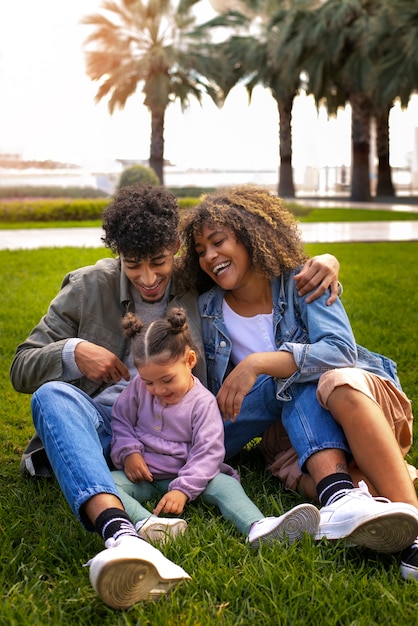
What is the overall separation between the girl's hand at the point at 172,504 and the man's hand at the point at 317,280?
855 mm

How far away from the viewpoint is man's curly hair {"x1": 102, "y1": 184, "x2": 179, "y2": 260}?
9.59 feet

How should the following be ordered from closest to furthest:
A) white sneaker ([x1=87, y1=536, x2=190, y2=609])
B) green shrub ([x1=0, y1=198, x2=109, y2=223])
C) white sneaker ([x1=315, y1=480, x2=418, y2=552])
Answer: white sneaker ([x1=87, y1=536, x2=190, y2=609]), white sneaker ([x1=315, y1=480, x2=418, y2=552]), green shrub ([x1=0, y1=198, x2=109, y2=223])

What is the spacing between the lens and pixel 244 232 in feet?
10.1

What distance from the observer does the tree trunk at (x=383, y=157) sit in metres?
32.1

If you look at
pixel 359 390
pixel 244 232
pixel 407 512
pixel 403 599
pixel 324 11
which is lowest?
pixel 403 599

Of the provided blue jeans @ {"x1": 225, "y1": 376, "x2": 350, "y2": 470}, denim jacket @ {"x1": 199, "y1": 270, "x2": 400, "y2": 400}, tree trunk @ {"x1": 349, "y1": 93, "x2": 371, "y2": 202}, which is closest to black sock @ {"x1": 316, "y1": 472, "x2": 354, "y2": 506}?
Answer: blue jeans @ {"x1": 225, "y1": 376, "x2": 350, "y2": 470}

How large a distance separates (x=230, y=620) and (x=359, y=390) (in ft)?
2.92

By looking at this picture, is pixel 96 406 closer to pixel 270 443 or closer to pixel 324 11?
pixel 270 443

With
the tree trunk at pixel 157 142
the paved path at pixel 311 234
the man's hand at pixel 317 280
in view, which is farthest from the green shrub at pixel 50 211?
the man's hand at pixel 317 280

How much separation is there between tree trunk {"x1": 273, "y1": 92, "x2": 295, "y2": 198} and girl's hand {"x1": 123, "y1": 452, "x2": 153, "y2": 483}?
30548mm

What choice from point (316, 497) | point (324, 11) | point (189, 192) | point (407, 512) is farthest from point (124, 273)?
point (324, 11)

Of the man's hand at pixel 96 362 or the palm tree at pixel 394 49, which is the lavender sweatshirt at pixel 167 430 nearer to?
the man's hand at pixel 96 362

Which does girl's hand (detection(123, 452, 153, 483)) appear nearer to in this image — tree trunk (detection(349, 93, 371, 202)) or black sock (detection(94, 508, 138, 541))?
black sock (detection(94, 508, 138, 541))

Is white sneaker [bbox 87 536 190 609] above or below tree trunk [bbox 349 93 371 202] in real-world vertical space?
below
